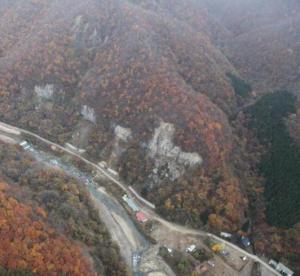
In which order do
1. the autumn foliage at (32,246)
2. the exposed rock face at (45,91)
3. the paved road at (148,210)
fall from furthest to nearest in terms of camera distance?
the exposed rock face at (45,91) → the paved road at (148,210) → the autumn foliage at (32,246)

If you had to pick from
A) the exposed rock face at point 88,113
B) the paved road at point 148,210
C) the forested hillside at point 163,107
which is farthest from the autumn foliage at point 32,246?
the exposed rock face at point 88,113

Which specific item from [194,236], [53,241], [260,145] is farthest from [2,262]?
[260,145]

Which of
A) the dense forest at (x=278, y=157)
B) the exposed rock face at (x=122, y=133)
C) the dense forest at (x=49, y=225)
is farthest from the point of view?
the exposed rock face at (x=122, y=133)

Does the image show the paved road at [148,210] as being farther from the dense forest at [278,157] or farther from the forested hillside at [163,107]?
the dense forest at [278,157]

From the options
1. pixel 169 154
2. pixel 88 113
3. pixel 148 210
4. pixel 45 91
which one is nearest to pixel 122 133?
pixel 88 113

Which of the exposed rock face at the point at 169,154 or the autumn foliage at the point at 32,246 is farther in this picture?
the exposed rock face at the point at 169,154

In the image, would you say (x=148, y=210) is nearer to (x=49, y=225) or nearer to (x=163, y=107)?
(x=163, y=107)

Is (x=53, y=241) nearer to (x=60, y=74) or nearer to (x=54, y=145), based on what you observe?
(x=54, y=145)

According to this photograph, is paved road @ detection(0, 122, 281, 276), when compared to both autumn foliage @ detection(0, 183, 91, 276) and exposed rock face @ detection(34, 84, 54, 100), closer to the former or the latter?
exposed rock face @ detection(34, 84, 54, 100)
